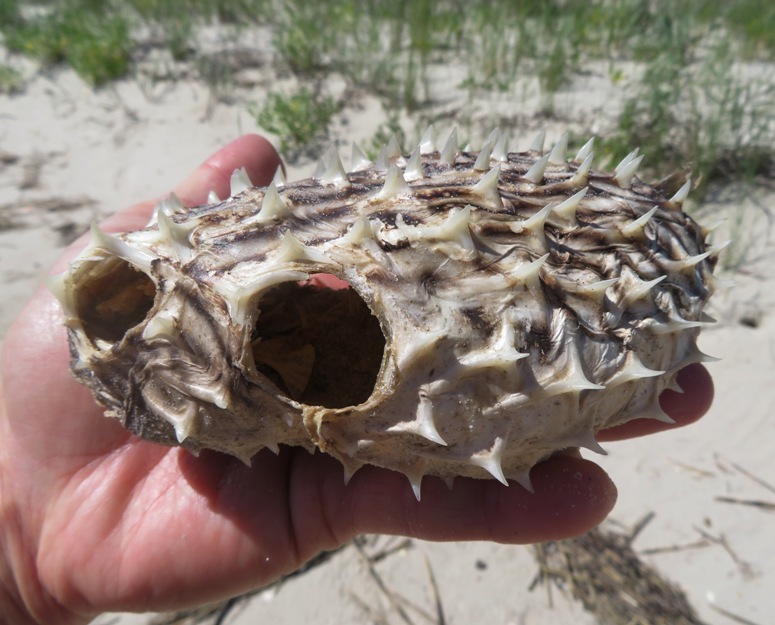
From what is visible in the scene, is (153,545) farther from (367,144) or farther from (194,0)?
(194,0)

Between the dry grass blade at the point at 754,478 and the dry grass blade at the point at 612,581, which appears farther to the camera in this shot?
the dry grass blade at the point at 754,478

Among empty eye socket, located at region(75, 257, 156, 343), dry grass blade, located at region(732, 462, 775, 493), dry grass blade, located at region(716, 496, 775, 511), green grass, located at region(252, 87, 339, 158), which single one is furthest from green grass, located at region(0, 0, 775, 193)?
empty eye socket, located at region(75, 257, 156, 343)

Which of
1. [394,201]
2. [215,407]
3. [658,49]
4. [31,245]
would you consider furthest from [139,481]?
[658,49]

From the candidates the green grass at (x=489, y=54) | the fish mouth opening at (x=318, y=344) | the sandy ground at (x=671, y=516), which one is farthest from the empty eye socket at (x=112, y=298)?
the green grass at (x=489, y=54)

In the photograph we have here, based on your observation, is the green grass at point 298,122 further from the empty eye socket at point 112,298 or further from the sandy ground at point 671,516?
the empty eye socket at point 112,298

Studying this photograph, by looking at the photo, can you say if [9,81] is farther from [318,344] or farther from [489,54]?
[318,344]

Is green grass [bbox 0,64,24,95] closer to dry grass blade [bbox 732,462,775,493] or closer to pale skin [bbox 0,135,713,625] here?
pale skin [bbox 0,135,713,625]
